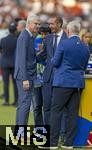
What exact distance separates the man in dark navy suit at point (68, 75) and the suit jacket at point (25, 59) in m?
0.67

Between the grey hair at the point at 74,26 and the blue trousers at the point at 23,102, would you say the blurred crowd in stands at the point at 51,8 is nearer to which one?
the blue trousers at the point at 23,102

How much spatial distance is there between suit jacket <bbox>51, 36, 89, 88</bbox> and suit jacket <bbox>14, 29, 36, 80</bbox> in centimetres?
74

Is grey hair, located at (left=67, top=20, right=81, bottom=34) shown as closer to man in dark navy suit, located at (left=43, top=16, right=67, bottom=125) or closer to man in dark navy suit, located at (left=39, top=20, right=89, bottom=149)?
man in dark navy suit, located at (left=39, top=20, right=89, bottom=149)

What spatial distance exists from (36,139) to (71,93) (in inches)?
46.5

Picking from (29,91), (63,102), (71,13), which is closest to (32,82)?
(29,91)

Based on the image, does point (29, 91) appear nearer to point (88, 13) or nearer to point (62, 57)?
point (62, 57)

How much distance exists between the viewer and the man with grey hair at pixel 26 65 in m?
10.7

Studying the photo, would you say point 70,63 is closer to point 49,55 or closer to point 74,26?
point 74,26

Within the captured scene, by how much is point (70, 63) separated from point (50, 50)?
38.6 inches

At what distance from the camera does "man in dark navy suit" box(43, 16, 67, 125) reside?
35.3 ft

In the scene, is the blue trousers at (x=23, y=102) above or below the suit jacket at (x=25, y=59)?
below

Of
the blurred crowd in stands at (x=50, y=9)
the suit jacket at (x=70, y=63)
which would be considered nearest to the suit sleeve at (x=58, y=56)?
the suit jacket at (x=70, y=63)

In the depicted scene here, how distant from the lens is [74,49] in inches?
396

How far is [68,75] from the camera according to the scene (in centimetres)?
1007
